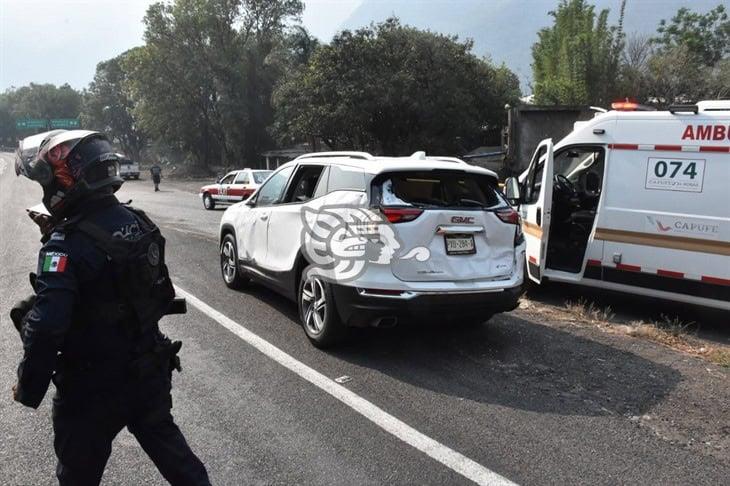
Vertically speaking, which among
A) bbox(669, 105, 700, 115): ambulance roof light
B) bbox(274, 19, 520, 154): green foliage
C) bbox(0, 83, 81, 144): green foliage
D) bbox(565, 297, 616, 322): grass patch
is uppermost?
bbox(0, 83, 81, 144): green foliage

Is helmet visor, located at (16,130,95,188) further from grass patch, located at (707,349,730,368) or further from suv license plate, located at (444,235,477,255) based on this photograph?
grass patch, located at (707,349,730,368)

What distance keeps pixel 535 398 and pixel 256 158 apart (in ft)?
150

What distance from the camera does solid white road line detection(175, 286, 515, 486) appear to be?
3162 millimetres

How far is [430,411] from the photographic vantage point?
3920 mm

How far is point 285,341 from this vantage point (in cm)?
539

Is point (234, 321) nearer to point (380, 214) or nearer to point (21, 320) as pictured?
point (380, 214)

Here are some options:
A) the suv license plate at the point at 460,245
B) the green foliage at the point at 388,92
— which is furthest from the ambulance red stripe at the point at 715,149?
the green foliage at the point at 388,92

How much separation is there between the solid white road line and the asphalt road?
0.01 meters

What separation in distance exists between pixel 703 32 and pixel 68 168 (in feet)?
166

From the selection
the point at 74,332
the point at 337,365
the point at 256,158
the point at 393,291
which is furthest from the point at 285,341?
the point at 256,158

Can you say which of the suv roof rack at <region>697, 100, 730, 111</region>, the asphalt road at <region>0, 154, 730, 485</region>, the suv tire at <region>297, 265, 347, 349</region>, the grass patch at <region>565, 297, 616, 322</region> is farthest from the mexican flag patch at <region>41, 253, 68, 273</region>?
the suv roof rack at <region>697, 100, 730, 111</region>

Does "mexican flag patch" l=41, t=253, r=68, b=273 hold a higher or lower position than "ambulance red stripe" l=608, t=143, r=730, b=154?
lower

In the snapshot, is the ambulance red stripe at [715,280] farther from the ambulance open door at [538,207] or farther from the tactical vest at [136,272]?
the tactical vest at [136,272]

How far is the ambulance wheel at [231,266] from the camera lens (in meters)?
7.27
